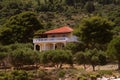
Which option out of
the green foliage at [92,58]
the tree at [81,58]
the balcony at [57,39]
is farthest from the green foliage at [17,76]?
the balcony at [57,39]

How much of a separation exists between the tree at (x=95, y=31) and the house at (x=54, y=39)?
11.6 feet

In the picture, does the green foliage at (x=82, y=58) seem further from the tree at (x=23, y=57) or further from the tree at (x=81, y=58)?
the tree at (x=23, y=57)

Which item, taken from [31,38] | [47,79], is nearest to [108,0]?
[31,38]

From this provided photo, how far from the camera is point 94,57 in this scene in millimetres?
44906

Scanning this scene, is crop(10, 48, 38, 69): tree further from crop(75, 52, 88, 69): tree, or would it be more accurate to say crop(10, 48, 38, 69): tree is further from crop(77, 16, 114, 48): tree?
crop(77, 16, 114, 48): tree

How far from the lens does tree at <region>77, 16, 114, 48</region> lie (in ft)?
171

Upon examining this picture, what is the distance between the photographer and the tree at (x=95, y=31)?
52156 mm

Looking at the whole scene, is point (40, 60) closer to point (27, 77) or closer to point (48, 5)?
point (27, 77)

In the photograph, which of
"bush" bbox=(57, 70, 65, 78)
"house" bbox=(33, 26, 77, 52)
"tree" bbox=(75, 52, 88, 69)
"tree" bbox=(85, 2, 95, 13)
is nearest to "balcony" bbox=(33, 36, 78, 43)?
"house" bbox=(33, 26, 77, 52)

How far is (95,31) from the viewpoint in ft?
173

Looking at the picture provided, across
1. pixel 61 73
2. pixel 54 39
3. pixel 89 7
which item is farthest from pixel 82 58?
pixel 89 7

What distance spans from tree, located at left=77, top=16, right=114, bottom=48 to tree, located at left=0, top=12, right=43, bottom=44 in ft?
42.1

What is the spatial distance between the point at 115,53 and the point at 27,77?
38.8 ft

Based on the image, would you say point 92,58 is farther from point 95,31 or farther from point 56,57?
point 95,31
